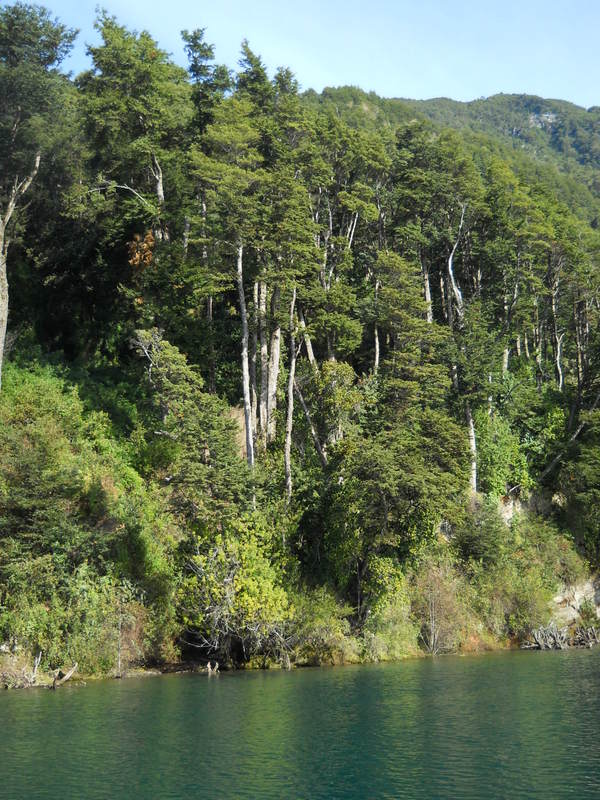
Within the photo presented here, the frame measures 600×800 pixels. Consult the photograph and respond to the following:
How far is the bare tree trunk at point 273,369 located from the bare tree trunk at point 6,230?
39.8 ft

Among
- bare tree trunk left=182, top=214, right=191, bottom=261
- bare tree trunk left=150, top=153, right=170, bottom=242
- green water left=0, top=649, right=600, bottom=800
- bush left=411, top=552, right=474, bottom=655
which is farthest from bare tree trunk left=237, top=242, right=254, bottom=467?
bush left=411, top=552, right=474, bottom=655

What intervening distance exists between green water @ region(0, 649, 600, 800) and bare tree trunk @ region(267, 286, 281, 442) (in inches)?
561

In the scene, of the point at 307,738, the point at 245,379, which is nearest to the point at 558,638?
the point at 245,379

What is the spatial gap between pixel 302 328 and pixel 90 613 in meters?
16.6

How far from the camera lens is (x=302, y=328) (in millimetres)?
37844

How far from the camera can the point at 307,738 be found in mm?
18484

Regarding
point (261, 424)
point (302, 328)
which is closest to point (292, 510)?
point (261, 424)

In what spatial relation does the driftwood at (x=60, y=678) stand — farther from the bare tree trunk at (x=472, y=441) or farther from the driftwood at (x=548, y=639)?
the bare tree trunk at (x=472, y=441)

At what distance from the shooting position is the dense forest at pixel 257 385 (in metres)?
30.0

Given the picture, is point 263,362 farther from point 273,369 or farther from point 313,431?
point 313,431

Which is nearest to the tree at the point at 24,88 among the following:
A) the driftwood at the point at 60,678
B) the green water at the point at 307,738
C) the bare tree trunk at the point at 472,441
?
the driftwood at the point at 60,678

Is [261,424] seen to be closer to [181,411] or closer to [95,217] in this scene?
[181,411]

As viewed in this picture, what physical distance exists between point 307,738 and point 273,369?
23.3 metres

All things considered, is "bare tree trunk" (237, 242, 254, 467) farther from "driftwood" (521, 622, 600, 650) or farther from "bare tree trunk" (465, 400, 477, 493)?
"driftwood" (521, 622, 600, 650)
